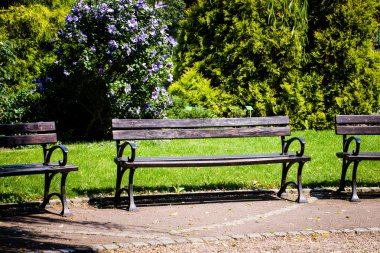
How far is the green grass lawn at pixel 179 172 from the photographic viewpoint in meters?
7.06

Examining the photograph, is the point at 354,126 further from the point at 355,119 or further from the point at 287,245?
the point at 287,245

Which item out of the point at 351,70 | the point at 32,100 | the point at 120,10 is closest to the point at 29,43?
the point at 32,100

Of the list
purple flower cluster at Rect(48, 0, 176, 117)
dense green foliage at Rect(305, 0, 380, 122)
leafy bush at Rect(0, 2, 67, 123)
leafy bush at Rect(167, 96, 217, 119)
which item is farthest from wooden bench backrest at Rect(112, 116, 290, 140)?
leafy bush at Rect(0, 2, 67, 123)

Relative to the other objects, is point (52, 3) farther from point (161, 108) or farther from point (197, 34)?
point (161, 108)

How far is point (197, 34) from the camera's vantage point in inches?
500

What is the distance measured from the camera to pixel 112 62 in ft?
36.4

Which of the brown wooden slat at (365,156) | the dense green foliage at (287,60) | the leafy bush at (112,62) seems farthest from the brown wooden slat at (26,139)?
the dense green foliage at (287,60)

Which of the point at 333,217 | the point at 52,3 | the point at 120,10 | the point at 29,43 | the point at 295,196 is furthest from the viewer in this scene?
the point at 52,3

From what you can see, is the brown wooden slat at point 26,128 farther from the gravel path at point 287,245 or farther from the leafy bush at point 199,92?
the leafy bush at point 199,92

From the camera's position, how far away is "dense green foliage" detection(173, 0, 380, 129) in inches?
486

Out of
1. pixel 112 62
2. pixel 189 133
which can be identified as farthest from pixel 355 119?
pixel 112 62

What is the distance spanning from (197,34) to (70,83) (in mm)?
3338

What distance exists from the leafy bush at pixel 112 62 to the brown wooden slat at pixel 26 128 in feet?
15.0

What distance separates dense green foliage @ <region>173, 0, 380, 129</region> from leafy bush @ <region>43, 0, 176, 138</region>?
1.34 m
